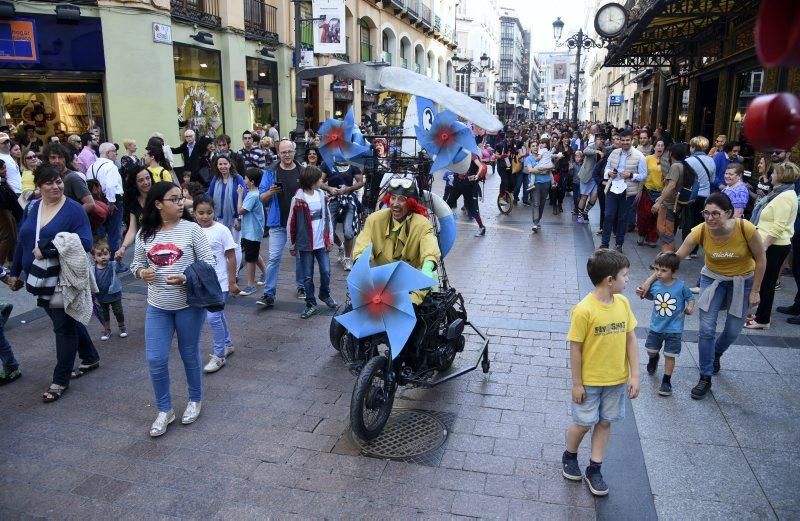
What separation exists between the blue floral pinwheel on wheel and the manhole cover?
2.60m

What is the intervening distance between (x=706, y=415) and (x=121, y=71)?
14.5 meters

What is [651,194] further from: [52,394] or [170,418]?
[52,394]

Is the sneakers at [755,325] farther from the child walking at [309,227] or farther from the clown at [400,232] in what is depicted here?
Answer: the child walking at [309,227]

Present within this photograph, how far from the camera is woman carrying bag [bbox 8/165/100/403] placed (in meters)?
4.86

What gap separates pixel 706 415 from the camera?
15.1 ft

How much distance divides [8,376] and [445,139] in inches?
171

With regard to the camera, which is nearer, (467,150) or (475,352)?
(467,150)

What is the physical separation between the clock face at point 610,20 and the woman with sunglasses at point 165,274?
13982 millimetres

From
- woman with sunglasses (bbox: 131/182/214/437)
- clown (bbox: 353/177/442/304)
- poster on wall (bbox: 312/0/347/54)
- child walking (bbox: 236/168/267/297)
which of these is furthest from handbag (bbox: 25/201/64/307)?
poster on wall (bbox: 312/0/347/54)

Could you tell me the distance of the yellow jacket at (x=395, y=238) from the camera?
4746mm

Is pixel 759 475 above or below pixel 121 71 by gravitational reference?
below

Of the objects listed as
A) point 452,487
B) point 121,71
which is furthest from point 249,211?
point 121,71

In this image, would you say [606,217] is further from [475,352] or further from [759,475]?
[759,475]

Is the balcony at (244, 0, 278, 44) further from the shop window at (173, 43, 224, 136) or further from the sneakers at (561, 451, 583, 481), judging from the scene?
the sneakers at (561, 451, 583, 481)
